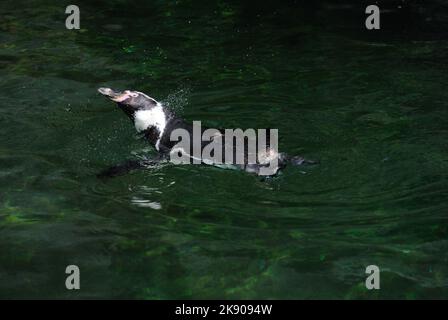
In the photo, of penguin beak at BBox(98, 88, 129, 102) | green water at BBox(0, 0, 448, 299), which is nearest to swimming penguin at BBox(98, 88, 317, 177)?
penguin beak at BBox(98, 88, 129, 102)

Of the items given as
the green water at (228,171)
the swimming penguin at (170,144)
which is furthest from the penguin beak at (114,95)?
the green water at (228,171)

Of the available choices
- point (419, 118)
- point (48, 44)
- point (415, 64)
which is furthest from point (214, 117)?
point (48, 44)

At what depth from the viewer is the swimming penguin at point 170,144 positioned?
16.7ft

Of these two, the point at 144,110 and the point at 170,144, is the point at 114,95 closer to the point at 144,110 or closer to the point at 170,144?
the point at 144,110

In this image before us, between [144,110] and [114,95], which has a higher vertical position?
[114,95]

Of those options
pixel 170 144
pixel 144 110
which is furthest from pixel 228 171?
pixel 144 110

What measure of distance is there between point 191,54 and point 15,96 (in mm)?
2226

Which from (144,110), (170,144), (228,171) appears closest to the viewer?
(228,171)

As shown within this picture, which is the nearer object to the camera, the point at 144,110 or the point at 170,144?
the point at 170,144

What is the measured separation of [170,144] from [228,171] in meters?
0.56

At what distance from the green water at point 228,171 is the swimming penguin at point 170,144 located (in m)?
0.11

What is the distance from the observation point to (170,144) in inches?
218

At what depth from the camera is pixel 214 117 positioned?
21.9ft
